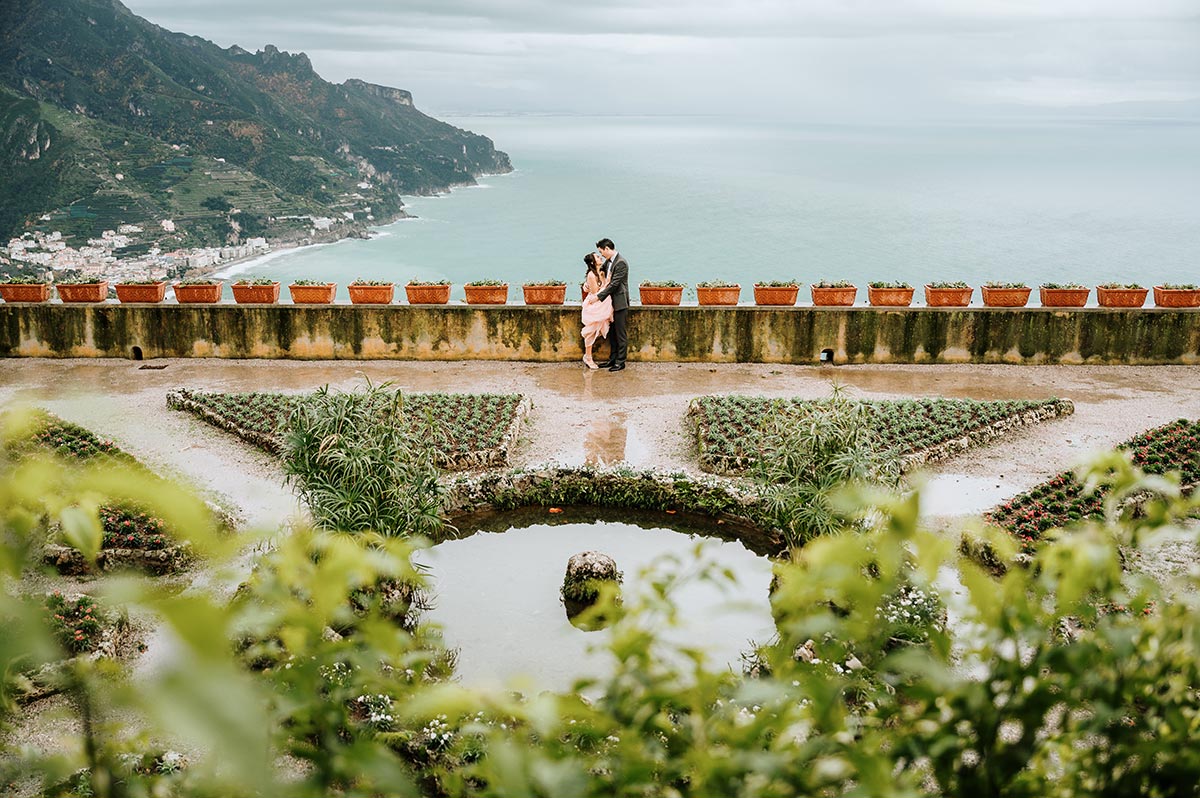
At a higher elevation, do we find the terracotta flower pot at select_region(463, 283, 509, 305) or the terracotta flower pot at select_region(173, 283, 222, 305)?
the terracotta flower pot at select_region(463, 283, 509, 305)

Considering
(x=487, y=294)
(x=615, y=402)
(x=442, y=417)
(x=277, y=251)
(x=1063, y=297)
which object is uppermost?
(x=277, y=251)

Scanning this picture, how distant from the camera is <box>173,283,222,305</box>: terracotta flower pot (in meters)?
14.4

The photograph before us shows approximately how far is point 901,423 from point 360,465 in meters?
6.60

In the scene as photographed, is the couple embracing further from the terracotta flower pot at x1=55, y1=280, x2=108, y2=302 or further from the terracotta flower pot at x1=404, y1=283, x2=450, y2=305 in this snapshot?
the terracotta flower pot at x1=55, y1=280, x2=108, y2=302

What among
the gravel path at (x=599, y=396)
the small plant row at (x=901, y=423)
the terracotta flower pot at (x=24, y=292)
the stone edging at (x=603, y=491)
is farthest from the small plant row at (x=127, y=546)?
the terracotta flower pot at (x=24, y=292)

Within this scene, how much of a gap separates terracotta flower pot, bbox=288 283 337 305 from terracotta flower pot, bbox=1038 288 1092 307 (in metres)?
11.6

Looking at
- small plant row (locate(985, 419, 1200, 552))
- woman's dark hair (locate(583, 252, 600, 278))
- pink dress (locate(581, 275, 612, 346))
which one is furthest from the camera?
pink dress (locate(581, 275, 612, 346))

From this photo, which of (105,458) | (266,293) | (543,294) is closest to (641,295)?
(543,294)

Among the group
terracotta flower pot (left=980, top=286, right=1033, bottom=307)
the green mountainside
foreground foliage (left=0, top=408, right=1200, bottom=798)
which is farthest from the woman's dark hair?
the green mountainside

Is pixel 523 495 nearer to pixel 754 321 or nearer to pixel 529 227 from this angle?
A: pixel 754 321

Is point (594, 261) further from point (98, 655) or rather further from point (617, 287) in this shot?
point (98, 655)

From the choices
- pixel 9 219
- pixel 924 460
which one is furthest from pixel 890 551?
pixel 9 219

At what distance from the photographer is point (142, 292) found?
47.6 feet

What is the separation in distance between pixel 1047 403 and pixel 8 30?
65.6 metres
